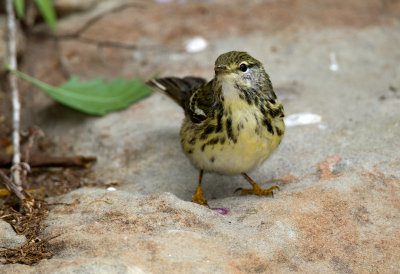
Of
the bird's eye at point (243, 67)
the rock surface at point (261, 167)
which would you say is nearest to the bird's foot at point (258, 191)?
the rock surface at point (261, 167)

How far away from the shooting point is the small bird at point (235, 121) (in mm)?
4121

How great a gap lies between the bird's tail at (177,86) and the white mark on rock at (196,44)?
178cm

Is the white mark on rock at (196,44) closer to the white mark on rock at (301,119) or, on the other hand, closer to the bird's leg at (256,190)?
the white mark on rock at (301,119)

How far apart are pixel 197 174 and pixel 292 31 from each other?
10.6 ft

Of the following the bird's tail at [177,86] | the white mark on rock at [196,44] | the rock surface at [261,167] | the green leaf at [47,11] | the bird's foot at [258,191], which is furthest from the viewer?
the white mark on rock at [196,44]

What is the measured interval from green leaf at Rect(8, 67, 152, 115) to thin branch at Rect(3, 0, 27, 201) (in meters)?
0.25

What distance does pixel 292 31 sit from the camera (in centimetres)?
739

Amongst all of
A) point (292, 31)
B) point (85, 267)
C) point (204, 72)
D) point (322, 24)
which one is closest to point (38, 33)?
point (204, 72)

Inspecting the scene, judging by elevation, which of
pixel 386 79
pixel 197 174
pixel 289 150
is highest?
pixel 386 79

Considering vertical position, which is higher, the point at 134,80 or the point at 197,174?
the point at 134,80

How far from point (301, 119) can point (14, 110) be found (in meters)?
3.06

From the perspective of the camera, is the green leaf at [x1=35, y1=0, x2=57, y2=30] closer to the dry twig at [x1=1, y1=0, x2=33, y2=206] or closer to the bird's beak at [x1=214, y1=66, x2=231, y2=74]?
the dry twig at [x1=1, y1=0, x2=33, y2=206]

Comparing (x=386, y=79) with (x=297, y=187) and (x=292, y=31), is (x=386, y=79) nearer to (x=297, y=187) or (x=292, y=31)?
(x=292, y=31)

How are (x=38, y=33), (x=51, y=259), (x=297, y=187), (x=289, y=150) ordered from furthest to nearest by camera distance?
1. (x=38, y=33)
2. (x=289, y=150)
3. (x=297, y=187)
4. (x=51, y=259)
